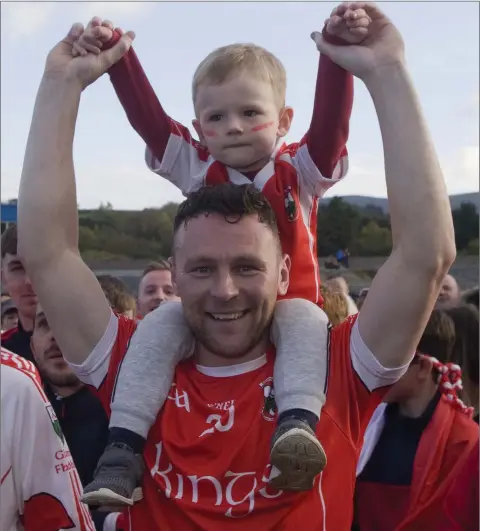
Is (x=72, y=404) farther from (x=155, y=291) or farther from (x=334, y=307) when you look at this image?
(x=155, y=291)

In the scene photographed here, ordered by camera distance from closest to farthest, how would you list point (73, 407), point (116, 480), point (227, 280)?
point (116, 480), point (227, 280), point (73, 407)

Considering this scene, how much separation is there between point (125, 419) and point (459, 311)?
7.09ft

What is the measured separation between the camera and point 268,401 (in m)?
2.00

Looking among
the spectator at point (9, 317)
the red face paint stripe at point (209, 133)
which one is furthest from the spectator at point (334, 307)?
the spectator at point (9, 317)

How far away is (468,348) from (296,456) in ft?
6.51

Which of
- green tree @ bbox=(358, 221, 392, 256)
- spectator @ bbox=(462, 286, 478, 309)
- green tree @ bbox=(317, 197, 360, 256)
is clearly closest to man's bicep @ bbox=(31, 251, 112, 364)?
spectator @ bbox=(462, 286, 478, 309)

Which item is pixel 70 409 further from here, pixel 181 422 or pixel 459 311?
pixel 459 311

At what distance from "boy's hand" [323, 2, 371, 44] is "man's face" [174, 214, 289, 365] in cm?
53

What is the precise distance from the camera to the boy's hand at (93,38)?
213 centimetres

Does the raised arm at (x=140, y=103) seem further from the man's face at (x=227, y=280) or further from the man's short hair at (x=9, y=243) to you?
the man's short hair at (x=9, y=243)

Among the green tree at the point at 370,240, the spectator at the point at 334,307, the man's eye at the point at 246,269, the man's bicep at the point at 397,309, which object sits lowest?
the green tree at the point at 370,240

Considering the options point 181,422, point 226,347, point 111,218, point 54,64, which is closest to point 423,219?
point 226,347

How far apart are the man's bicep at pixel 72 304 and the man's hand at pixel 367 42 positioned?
89cm

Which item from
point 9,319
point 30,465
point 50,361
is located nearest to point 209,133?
point 30,465
